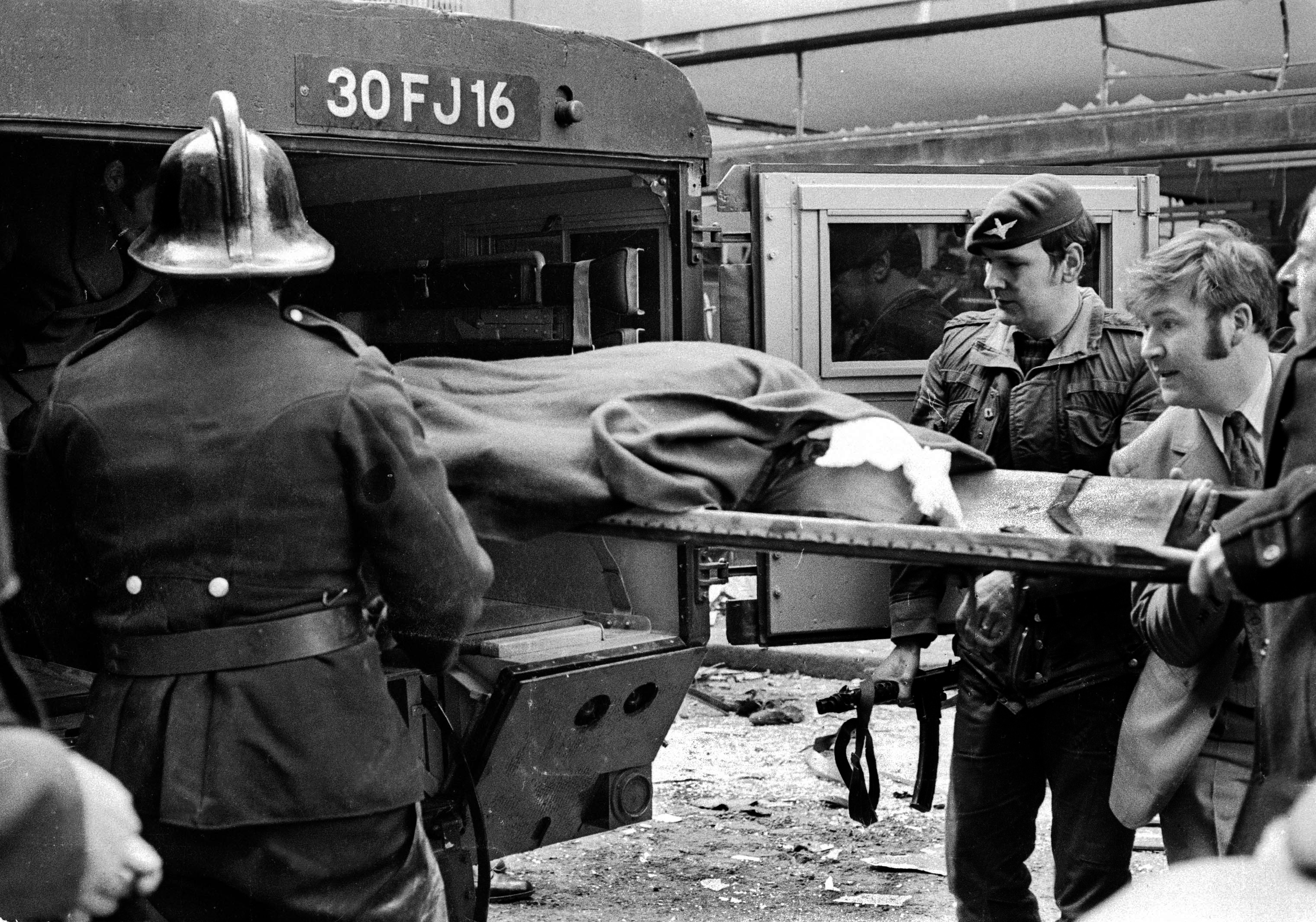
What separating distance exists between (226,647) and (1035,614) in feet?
5.70

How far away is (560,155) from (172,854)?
2135mm

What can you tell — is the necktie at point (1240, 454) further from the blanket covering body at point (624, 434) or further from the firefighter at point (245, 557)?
the firefighter at point (245, 557)

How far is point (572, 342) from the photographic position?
4816mm

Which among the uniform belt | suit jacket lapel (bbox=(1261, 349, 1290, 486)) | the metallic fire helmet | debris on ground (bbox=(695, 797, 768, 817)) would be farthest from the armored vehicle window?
suit jacket lapel (bbox=(1261, 349, 1290, 486))

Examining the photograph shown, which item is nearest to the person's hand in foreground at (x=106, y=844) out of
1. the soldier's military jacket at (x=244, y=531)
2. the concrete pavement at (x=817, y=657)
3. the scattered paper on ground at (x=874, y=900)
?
the soldier's military jacket at (x=244, y=531)

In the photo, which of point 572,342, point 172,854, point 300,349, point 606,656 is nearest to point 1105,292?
point 572,342

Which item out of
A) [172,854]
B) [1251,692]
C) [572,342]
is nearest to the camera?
[172,854]

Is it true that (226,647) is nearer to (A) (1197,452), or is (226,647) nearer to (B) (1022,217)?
(A) (1197,452)

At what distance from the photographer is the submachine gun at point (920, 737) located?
3900mm

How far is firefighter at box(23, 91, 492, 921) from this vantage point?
2.78 metres

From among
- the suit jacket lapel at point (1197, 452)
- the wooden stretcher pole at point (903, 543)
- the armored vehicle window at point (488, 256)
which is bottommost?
the wooden stretcher pole at point (903, 543)

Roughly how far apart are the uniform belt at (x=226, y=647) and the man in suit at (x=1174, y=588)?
1.56 m

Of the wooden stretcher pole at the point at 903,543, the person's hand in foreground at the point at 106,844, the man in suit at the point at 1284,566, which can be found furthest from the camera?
the wooden stretcher pole at the point at 903,543

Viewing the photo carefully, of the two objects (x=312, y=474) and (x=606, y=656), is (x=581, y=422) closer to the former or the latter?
(x=312, y=474)
